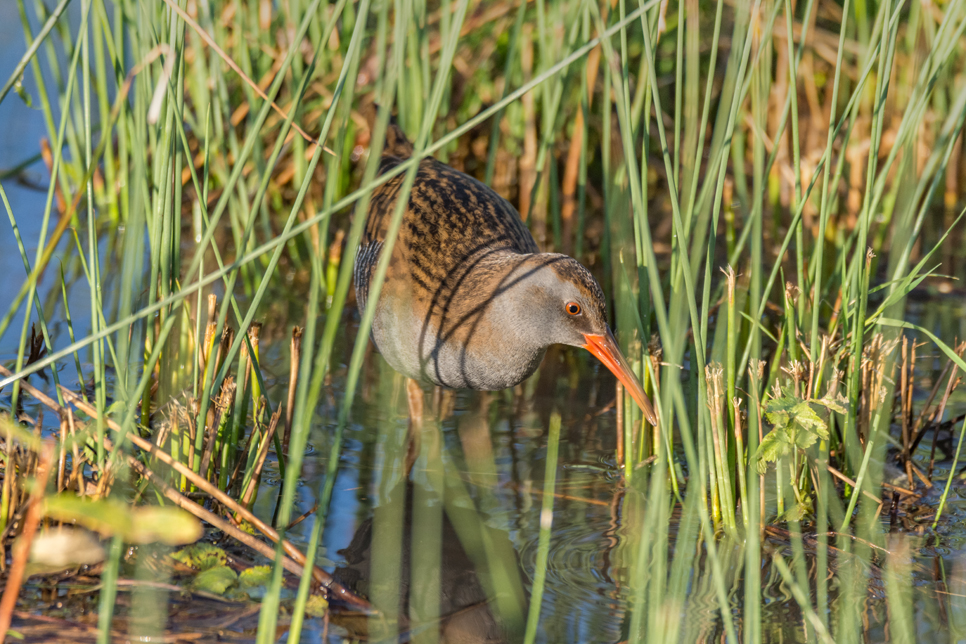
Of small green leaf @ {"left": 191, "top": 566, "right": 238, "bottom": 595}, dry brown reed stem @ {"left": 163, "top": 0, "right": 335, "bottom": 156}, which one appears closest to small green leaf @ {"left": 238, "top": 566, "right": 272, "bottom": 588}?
small green leaf @ {"left": 191, "top": 566, "right": 238, "bottom": 595}

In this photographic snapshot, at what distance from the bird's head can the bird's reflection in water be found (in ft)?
1.96

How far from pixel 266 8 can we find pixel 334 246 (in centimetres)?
120

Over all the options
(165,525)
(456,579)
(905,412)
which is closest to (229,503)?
(456,579)

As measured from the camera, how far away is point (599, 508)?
9.55 feet

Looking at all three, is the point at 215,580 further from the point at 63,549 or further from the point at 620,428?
the point at 620,428

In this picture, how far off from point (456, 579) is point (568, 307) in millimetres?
836

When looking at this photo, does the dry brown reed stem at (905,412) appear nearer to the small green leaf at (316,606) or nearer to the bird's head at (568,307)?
the bird's head at (568,307)

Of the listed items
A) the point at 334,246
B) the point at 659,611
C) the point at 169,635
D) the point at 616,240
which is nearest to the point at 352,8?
the point at 334,246

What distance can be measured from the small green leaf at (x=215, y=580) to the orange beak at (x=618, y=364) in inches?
46.3

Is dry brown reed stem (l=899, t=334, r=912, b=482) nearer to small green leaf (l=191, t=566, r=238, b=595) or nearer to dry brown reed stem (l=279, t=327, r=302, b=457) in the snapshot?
dry brown reed stem (l=279, t=327, r=302, b=457)

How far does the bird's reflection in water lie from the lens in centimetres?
232

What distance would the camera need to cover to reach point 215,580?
226cm

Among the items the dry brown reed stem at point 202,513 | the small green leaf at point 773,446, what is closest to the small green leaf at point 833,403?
the small green leaf at point 773,446

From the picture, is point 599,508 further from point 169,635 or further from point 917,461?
point 169,635
